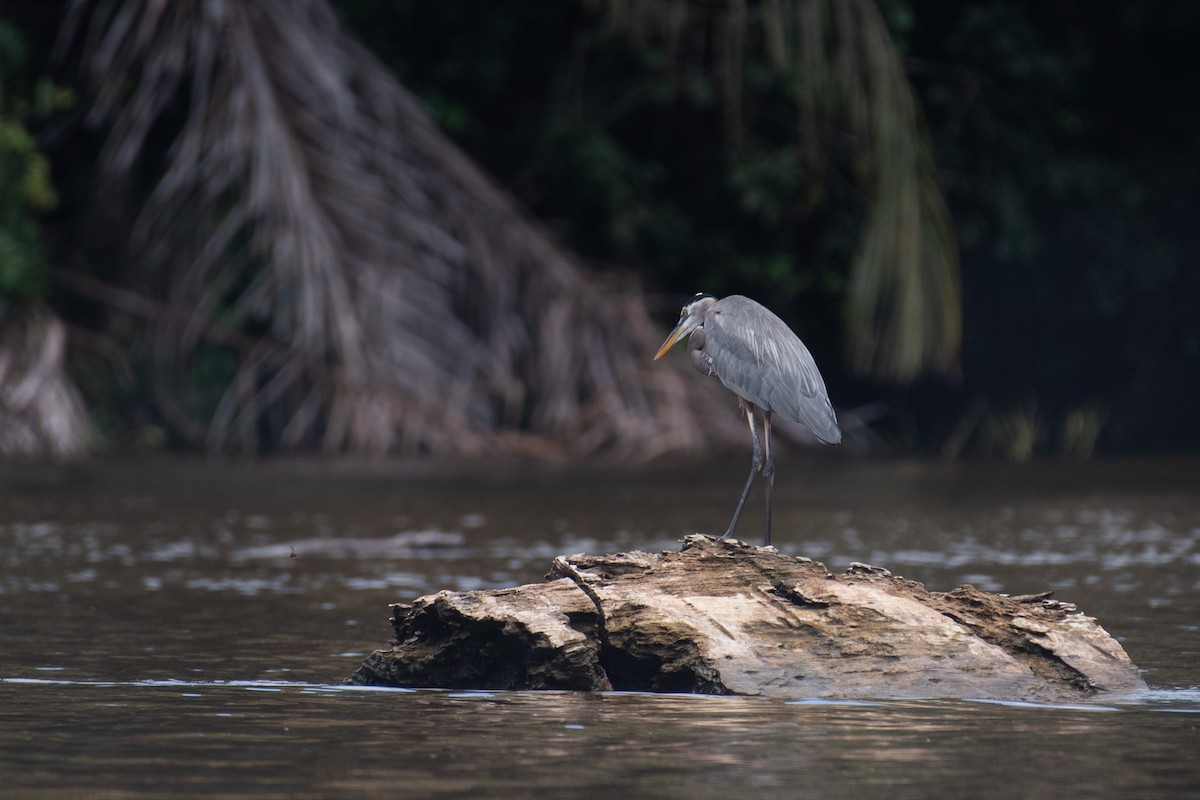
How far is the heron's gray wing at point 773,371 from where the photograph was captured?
7.94 metres

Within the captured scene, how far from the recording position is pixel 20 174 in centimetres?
2059

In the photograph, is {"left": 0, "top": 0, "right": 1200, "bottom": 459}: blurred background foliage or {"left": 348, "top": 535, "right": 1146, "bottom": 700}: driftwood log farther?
{"left": 0, "top": 0, "right": 1200, "bottom": 459}: blurred background foliage

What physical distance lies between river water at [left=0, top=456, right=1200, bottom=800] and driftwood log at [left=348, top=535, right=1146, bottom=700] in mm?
139

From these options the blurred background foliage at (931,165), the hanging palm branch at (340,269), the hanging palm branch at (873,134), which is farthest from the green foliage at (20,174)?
the hanging palm branch at (873,134)

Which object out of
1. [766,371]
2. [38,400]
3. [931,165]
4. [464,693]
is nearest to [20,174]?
[38,400]

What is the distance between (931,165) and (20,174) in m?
9.64

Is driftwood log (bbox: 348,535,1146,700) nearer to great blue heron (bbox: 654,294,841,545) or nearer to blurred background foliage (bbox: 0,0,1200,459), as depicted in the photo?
great blue heron (bbox: 654,294,841,545)

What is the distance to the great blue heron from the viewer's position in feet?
26.0

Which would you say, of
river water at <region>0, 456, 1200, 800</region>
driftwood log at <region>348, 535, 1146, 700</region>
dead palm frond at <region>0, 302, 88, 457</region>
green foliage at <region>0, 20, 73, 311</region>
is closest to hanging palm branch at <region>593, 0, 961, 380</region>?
river water at <region>0, 456, 1200, 800</region>

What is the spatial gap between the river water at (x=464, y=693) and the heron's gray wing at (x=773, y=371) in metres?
1.54

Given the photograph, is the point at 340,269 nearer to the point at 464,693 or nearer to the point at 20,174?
the point at 20,174

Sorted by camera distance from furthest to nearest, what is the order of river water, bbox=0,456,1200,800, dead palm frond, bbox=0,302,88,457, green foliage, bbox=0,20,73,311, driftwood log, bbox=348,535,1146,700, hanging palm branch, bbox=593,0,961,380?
hanging palm branch, bbox=593,0,961,380, green foliage, bbox=0,20,73,311, dead palm frond, bbox=0,302,88,457, driftwood log, bbox=348,535,1146,700, river water, bbox=0,456,1200,800

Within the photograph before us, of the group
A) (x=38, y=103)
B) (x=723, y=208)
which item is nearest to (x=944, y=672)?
(x=38, y=103)

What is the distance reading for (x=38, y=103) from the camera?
20844mm
